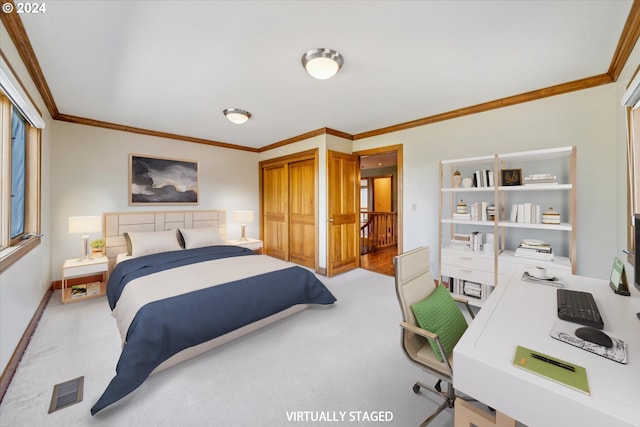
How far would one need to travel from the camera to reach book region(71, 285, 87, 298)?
327 cm

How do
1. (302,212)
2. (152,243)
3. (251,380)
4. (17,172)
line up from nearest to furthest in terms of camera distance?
(251,380) → (17,172) → (152,243) → (302,212)

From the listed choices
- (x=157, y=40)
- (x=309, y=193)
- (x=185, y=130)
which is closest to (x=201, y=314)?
(x=157, y=40)

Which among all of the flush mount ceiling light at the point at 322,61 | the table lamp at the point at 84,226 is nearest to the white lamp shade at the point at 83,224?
the table lamp at the point at 84,226

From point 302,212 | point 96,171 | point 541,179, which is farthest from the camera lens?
point 302,212

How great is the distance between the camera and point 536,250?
8.79 ft

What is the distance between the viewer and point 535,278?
69.3 inches

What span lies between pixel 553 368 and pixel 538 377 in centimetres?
9

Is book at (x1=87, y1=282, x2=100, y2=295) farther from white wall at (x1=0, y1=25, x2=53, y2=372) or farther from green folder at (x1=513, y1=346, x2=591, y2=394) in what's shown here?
green folder at (x1=513, y1=346, x2=591, y2=394)

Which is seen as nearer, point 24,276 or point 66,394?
point 66,394

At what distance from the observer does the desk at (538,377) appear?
2.37 ft

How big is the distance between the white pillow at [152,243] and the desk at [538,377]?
13.1 ft

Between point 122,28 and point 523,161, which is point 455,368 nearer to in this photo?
point 122,28

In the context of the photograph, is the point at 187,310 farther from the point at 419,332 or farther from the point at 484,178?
the point at 484,178

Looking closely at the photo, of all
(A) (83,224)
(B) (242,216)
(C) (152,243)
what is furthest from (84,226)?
(B) (242,216)
